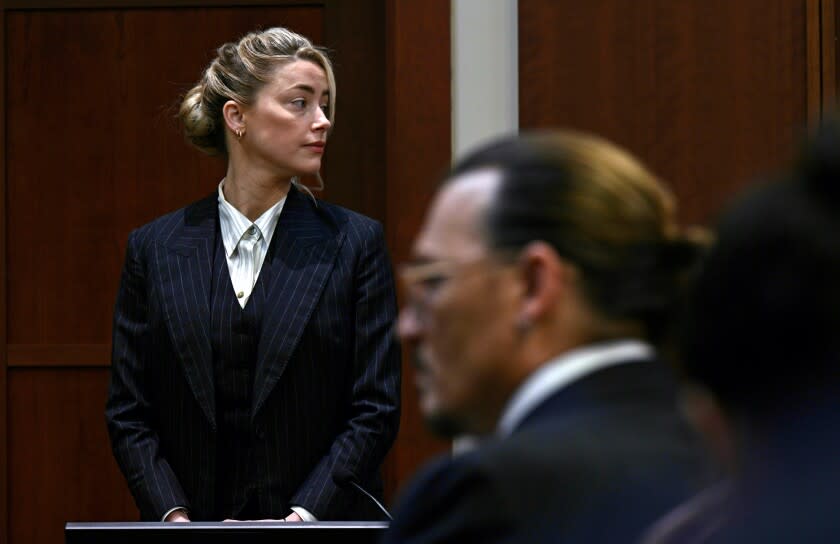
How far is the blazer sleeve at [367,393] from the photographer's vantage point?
2.85m

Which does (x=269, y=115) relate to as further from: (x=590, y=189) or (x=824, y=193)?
(x=824, y=193)

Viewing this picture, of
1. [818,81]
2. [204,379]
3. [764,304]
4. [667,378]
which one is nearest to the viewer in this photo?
[764,304]

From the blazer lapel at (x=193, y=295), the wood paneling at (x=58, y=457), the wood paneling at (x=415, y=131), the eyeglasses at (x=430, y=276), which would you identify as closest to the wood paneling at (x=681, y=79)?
the wood paneling at (x=415, y=131)

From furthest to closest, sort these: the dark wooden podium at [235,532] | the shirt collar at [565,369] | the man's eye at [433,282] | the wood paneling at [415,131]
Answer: the wood paneling at [415,131] < the dark wooden podium at [235,532] < the man's eye at [433,282] < the shirt collar at [565,369]

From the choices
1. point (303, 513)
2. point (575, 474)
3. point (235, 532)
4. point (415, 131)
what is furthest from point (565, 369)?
point (415, 131)

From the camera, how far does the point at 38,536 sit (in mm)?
4074

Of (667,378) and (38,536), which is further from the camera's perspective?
(38,536)

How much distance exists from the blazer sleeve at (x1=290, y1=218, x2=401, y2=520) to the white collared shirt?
17 cm

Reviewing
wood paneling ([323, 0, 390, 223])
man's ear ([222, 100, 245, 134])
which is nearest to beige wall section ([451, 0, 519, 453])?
wood paneling ([323, 0, 390, 223])

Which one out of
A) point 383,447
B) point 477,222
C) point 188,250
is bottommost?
point 383,447

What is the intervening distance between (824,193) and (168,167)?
3.44 meters

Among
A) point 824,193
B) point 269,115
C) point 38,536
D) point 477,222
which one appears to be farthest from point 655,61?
point 824,193

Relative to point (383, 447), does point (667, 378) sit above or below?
above

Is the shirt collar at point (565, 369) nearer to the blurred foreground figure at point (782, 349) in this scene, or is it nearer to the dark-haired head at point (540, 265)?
the dark-haired head at point (540, 265)
